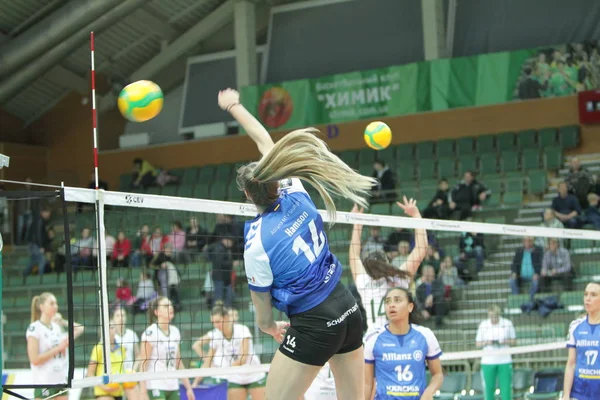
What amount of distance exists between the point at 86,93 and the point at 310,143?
21.2 metres

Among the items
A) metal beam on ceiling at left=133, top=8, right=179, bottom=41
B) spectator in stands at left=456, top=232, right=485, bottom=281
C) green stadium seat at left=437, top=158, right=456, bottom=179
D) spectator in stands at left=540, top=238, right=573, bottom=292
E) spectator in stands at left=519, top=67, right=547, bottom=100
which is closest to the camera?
spectator in stands at left=540, top=238, right=573, bottom=292

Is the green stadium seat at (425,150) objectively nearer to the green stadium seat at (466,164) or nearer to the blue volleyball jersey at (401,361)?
the green stadium seat at (466,164)

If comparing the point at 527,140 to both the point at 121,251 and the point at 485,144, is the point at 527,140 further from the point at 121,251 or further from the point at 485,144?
the point at 121,251

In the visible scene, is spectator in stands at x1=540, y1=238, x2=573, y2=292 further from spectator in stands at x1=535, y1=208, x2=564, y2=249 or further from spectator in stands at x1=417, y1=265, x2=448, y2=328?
spectator in stands at x1=417, y1=265, x2=448, y2=328

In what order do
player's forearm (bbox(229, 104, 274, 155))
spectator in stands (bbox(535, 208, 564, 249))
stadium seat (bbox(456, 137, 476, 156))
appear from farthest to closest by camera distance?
stadium seat (bbox(456, 137, 476, 156)), spectator in stands (bbox(535, 208, 564, 249)), player's forearm (bbox(229, 104, 274, 155))

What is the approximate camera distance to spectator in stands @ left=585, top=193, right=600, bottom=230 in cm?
1502

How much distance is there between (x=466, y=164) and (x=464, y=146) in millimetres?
731

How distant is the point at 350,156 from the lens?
20453 mm

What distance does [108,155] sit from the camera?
948 inches

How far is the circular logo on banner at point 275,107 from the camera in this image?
66.5 feet

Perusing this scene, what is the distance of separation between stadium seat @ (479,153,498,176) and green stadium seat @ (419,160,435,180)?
97 cm

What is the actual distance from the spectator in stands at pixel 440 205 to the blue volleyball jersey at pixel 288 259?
40.6ft

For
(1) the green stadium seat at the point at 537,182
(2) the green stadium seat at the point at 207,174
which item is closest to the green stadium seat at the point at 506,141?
(1) the green stadium seat at the point at 537,182

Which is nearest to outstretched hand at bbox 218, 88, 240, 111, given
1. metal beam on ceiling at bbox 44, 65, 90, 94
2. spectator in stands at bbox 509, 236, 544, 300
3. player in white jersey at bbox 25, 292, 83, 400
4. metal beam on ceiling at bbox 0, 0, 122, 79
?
player in white jersey at bbox 25, 292, 83, 400
